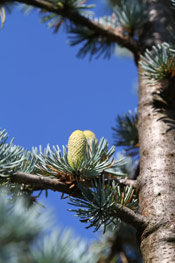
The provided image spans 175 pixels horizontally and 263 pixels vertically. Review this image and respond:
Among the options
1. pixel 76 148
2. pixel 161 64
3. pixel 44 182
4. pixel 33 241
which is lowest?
pixel 33 241

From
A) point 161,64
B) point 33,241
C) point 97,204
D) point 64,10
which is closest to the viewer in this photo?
point 33,241

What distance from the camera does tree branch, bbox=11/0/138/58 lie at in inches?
72.6

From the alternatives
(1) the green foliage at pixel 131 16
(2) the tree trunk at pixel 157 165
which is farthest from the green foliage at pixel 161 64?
(1) the green foliage at pixel 131 16

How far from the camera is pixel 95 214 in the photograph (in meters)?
1.06

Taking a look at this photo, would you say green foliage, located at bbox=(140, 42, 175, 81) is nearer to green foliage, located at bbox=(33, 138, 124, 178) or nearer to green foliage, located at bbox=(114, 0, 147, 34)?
green foliage, located at bbox=(33, 138, 124, 178)

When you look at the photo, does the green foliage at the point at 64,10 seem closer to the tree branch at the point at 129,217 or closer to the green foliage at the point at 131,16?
the green foliage at the point at 131,16

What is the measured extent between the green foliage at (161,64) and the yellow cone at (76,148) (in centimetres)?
44

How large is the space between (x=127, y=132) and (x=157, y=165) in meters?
0.72

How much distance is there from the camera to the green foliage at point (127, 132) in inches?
76.5

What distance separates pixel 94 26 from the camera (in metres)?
1.91

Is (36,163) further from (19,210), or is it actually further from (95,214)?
(19,210)

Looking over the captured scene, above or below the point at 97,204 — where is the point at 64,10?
above

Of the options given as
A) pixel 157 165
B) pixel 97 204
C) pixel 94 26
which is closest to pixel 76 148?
pixel 97 204

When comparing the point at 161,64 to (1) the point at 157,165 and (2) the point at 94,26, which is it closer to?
(1) the point at 157,165
